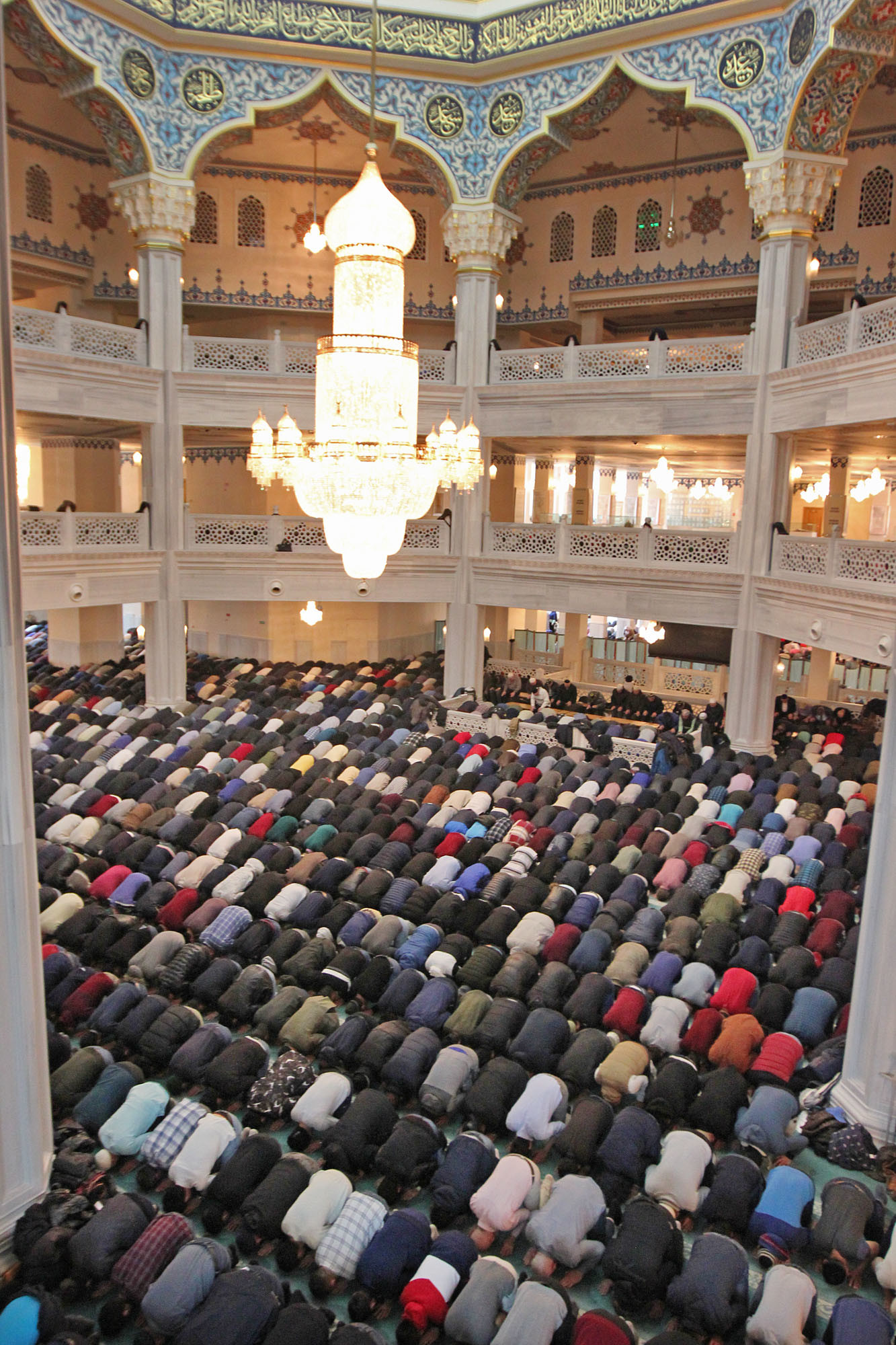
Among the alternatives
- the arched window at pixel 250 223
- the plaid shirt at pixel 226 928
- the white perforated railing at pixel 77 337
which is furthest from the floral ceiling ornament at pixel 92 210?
the plaid shirt at pixel 226 928

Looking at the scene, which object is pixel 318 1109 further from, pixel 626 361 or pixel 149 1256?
pixel 626 361

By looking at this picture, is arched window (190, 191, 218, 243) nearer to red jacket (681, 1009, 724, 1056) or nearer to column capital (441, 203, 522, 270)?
column capital (441, 203, 522, 270)

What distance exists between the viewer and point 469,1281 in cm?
426

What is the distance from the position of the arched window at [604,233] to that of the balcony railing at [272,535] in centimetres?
494

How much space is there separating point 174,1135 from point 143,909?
8.97ft

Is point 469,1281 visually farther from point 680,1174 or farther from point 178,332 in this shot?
point 178,332

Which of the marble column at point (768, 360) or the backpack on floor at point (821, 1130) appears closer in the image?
the backpack on floor at point (821, 1130)

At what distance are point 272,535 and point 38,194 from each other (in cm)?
597

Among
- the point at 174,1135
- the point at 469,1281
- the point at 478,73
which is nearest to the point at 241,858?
the point at 174,1135

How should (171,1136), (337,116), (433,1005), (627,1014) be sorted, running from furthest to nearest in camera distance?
(337,116), (433,1005), (627,1014), (171,1136)

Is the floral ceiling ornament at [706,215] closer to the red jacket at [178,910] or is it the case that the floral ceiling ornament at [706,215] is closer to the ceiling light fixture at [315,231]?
the ceiling light fixture at [315,231]

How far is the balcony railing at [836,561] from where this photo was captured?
916cm

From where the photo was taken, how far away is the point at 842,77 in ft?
34.2

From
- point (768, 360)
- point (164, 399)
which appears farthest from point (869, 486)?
point (164, 399)
